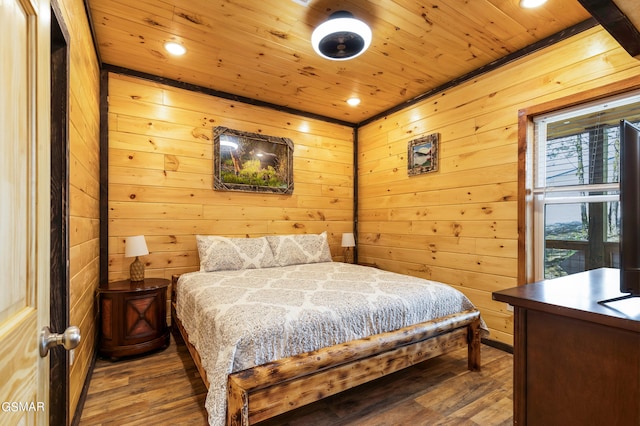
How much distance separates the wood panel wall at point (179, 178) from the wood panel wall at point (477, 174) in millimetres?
1201

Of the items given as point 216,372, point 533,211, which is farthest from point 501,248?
point 216,372

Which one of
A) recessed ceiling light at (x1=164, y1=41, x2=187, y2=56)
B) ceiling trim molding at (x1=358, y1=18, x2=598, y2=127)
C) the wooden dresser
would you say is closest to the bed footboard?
the wooden dresser

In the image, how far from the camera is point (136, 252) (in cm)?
270

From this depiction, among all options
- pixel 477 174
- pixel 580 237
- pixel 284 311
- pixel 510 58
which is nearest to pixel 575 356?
pixel 284 311

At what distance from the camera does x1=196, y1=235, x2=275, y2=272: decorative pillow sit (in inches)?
Answer: 119

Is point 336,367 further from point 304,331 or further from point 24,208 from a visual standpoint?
point 24,208

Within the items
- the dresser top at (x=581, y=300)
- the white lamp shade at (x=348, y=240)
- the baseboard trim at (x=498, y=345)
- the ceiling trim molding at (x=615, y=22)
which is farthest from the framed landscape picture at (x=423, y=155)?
the dresser top at (x=581, y=300)

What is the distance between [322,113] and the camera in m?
4.18

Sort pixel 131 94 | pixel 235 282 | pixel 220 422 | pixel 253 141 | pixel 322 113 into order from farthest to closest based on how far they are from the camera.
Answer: pixel 322 113
pixel 253 141
pixel 131 94
pixel 235 282
pixel 220 422

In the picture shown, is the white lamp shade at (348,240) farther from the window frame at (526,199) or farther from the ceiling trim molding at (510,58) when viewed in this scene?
the window frame at (526,199)

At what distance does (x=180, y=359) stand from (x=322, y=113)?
3248 millimetres

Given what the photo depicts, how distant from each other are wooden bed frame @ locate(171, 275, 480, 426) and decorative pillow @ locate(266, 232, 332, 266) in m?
1.31

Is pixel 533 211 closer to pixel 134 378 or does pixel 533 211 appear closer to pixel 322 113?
pixel 322 113

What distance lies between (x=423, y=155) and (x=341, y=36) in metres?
1.70
